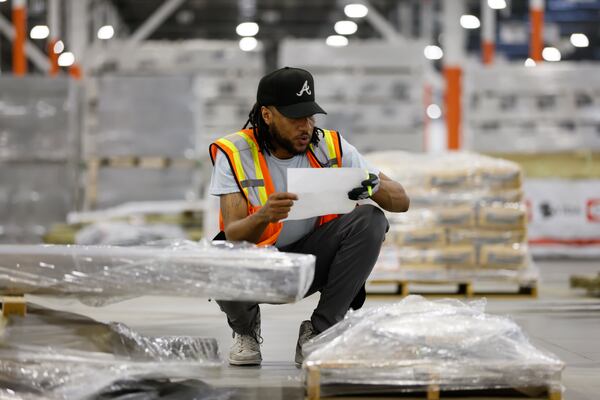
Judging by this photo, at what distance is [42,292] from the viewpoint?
10.4ft

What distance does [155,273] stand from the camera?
10.2ft

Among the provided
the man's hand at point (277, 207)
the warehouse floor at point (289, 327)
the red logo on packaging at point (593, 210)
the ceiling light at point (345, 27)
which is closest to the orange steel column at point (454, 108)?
the red logo on packaging at point (593, 210)

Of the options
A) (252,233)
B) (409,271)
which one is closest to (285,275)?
(252,233)

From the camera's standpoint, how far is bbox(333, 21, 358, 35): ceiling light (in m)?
27.4

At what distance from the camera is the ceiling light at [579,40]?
27675 millimetres

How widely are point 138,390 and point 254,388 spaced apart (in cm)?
47

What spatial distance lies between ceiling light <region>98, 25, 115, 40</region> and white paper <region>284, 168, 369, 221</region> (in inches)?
711

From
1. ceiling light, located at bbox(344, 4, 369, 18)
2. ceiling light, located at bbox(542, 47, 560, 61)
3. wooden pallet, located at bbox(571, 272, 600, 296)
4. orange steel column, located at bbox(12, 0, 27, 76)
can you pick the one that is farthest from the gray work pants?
ceiling light, located at bbox(542, 47, 560, 61)

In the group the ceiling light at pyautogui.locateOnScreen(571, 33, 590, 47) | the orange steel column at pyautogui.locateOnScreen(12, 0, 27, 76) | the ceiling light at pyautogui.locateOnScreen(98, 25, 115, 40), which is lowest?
Answer: the orange steel column at pyautogui.locateOnScreen(12, 0, 27, 76)

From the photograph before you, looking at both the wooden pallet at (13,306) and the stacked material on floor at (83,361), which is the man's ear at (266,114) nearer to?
the stacked material on floor at (83,361)

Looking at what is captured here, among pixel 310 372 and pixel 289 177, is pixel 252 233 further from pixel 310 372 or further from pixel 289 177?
pixel 310 372

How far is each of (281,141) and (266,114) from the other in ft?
0.39

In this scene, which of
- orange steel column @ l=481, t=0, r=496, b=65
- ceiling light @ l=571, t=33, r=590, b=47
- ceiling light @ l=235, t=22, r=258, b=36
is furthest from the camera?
ceiling light @ l=571, t=33, r=590, b=47

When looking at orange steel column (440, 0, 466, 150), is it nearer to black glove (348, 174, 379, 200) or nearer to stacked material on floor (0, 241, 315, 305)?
black glove (348, 174, 379, 200)
